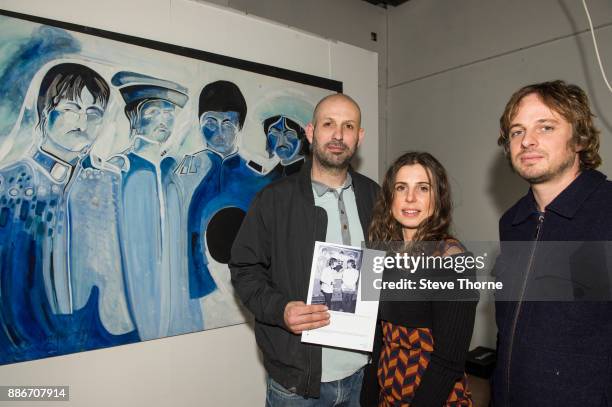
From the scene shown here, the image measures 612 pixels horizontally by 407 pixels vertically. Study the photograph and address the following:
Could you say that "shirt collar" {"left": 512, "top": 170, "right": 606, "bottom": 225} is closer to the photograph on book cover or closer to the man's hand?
the photograph on book cover

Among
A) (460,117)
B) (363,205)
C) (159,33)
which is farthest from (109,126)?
(460,117)

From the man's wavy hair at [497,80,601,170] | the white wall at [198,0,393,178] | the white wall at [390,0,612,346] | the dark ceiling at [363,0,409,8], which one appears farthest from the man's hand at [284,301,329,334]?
the dark ceiling at [363,0,409,8]

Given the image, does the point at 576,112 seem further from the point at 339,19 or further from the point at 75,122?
the point at 339,19

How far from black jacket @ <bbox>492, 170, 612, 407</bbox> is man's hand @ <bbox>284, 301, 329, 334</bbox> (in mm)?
721

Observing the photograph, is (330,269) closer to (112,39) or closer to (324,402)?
(324,402)

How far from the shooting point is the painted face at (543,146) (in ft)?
4.74

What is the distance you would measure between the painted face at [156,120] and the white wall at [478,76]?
297 centimetres

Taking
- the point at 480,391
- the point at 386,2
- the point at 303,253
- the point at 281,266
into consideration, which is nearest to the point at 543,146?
the point at 303,253

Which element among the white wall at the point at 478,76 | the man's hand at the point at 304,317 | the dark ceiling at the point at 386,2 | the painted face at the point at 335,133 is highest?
the dark ceiling at the point at 386,2

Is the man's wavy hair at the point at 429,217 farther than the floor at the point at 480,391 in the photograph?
No

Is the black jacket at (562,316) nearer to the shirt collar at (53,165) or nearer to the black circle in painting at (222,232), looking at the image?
the black circle in painting at (222,232)

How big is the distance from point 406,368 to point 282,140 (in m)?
1.84

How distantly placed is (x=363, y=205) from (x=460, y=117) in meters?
2.61

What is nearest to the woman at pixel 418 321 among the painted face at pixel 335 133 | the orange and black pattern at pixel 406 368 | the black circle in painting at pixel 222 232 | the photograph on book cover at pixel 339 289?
the orange and black pattern at pixel 406 368
